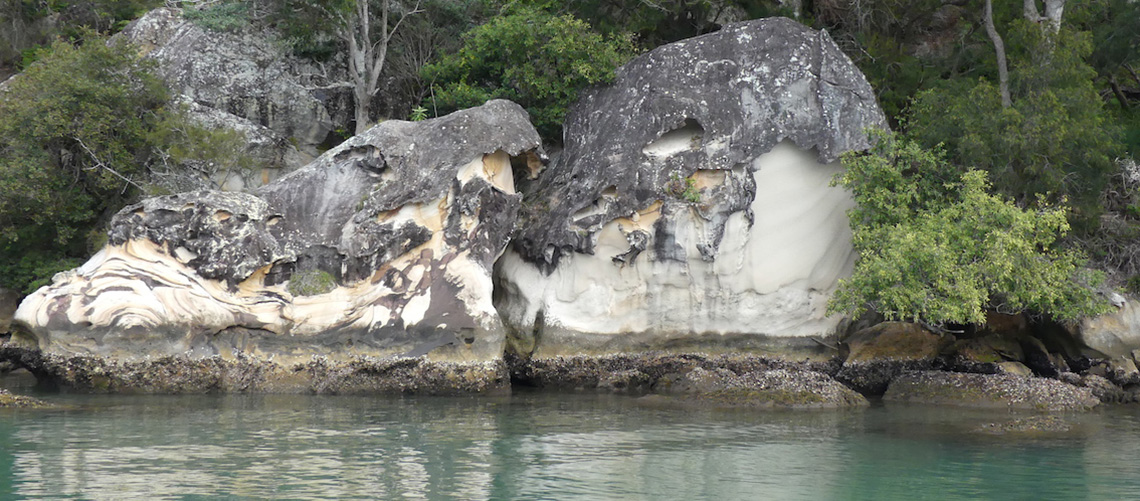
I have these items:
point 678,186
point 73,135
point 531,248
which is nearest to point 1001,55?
point 678,186

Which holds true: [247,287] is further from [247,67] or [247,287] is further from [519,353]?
[247,67]

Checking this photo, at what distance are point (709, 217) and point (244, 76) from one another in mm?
13226

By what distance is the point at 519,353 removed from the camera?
23.1m

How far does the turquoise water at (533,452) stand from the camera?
12500 mm

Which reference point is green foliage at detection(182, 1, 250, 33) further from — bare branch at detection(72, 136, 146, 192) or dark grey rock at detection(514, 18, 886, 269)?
dark grey rock at detection(514, 18, 886, 269)

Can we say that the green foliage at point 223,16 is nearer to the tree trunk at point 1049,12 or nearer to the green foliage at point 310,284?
the green foliage at point 310,284

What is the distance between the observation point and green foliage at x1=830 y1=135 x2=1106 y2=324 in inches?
773

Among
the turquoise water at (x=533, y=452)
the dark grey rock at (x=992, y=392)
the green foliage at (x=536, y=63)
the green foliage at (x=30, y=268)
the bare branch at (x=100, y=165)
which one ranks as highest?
the green foliage at (x=536, y=63)

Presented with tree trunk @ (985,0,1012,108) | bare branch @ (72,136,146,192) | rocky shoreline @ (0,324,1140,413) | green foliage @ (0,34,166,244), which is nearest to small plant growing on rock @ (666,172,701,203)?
rocky shoreline @ (0,324,1140,413)

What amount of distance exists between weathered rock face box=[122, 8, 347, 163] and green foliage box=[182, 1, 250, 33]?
0.19 meters

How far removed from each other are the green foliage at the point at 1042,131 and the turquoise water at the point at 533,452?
5.05 m

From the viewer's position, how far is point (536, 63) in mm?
25297

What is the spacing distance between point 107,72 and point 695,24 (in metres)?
15.1

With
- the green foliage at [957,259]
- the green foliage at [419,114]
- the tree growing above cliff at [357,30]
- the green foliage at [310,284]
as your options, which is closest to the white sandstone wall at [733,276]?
the green foliage at [957,259]
